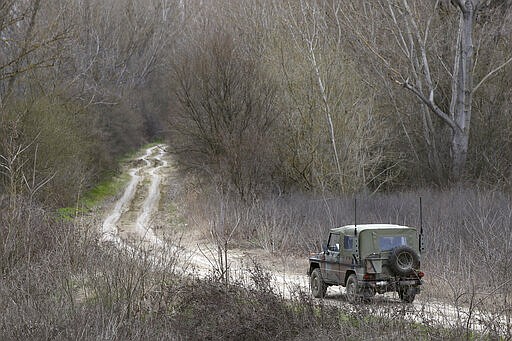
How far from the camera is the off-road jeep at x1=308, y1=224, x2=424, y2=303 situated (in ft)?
41.8

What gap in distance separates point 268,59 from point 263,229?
34.0 feet

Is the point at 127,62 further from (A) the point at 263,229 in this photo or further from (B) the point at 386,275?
(B) the point at 386,275

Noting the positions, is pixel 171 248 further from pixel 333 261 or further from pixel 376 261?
pixel 376 261

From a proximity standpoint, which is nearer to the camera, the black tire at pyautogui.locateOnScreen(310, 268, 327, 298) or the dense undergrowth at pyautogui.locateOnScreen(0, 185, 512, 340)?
the dense undergrowth at pyautogui.locateOnScreen(0, 185, 512, 340)

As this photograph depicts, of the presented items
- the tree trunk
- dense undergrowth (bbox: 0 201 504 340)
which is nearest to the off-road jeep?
dense undergrowth (bbox: 0 201 504 340)

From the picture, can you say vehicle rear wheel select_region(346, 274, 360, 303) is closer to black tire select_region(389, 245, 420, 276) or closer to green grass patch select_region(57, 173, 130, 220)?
black tire select_region(389, 245, 420, 276)

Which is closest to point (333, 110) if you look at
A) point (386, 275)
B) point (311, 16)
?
point (311, 16)

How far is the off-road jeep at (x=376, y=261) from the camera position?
1273 cm

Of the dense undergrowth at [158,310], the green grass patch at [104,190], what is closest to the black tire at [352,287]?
the dense undergrowth at [158,310]

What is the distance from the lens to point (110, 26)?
68125 mm

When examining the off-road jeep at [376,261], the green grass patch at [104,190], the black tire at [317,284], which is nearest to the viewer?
the off-road jeep at [376,261]

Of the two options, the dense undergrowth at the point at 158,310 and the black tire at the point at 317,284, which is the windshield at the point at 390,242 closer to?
the black tire at the point at 317,284

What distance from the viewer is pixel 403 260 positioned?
13055 millimetres

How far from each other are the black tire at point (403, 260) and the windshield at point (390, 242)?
274 mm
